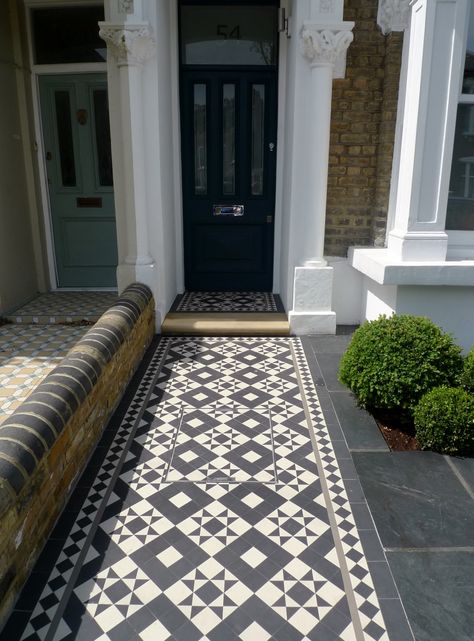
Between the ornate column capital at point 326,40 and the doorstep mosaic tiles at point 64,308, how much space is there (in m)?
3.36

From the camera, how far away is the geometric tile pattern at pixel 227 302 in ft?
19.5

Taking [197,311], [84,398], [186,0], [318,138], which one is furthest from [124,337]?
[186,0]

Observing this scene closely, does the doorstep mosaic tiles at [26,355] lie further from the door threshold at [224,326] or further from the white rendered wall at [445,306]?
the white rendered wall at [445,306]

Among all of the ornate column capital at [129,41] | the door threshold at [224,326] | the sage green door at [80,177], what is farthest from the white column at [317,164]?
the sage green door at [80,177]

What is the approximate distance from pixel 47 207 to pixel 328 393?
4.32m

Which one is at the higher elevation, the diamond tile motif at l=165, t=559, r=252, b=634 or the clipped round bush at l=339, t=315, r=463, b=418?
the clipped round bush at l=339, t=315, r=463, b=418

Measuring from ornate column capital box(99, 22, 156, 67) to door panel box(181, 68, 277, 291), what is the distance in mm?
1274

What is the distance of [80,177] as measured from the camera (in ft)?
21.2

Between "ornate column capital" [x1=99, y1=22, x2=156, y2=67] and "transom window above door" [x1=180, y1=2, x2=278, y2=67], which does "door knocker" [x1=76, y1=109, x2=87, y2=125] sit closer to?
"transom window above door" [x1=180, y1=2, x2=278, y2=67]

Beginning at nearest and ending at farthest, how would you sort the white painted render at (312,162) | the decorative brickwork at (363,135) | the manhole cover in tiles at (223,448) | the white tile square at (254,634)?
the white tile square at (254,634), the manhole cover in tiles at (223,448), the white painted render at (312,162), the decorative brickwork at (363,135)

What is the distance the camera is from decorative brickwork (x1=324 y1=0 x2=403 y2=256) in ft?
16.7

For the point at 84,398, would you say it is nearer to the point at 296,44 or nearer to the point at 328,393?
the point at 328,393

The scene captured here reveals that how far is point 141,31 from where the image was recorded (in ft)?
15.3

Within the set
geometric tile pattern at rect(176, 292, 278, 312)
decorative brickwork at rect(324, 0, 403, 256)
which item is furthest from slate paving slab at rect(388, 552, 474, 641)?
geometric tile pattern at rect(176, 292, 278, 312)
